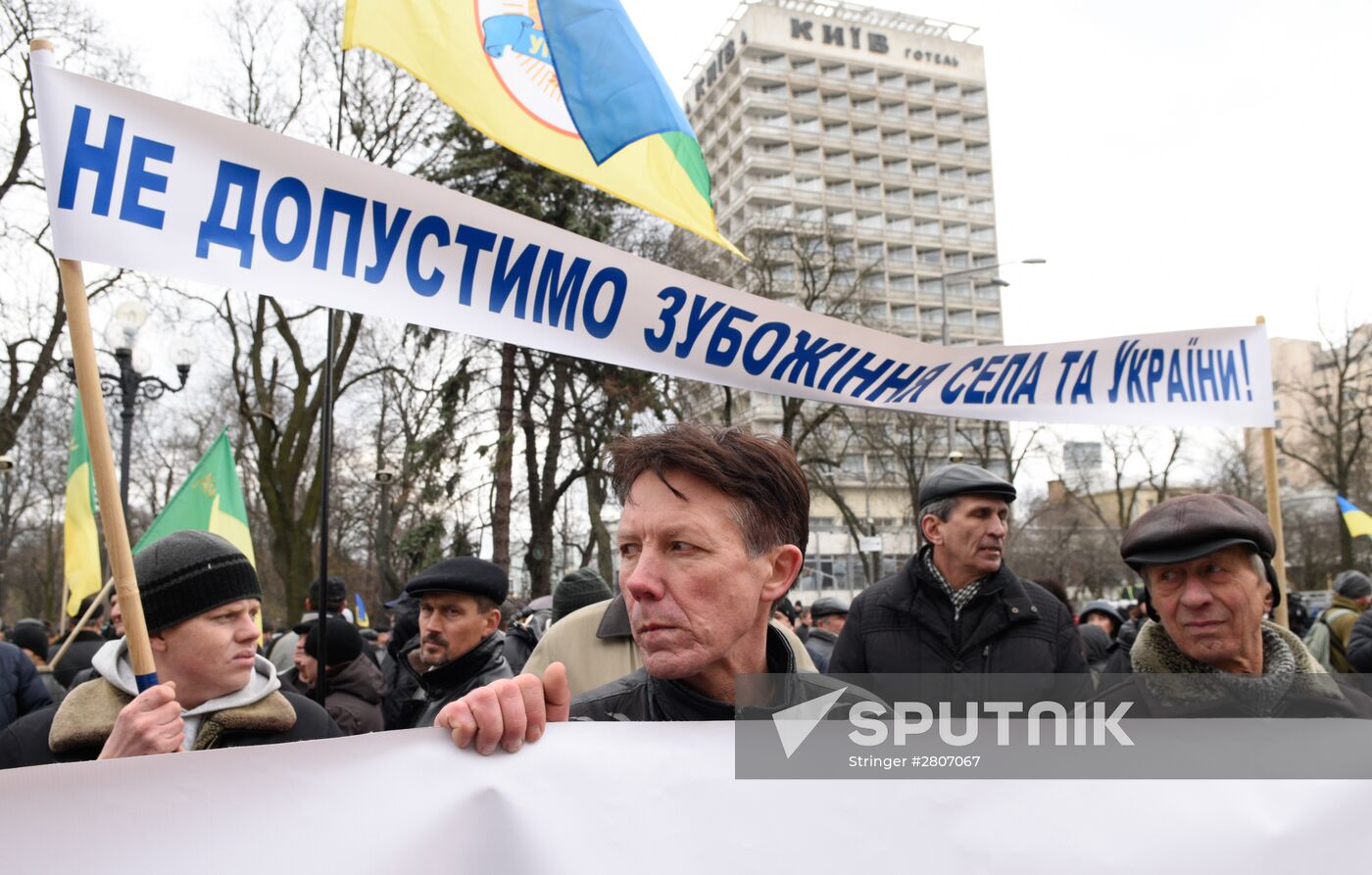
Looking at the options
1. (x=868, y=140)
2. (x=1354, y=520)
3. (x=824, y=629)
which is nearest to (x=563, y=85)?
(x=824, y=629)

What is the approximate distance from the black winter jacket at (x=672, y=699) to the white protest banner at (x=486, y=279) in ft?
3.14

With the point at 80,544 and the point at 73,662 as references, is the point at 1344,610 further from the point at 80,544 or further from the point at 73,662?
the point at 80,544

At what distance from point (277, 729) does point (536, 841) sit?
126 centimetres

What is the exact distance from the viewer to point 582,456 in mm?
21891

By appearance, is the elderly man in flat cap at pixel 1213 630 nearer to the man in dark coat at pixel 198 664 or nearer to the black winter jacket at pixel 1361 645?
the man in dark coat at pixel 198 664

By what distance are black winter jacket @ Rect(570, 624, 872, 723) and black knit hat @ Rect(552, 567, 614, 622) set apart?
2973 millimetres

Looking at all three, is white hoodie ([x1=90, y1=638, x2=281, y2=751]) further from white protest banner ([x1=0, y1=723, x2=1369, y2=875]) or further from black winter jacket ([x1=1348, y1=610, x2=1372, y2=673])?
black winter jacket ([x1=1348, y1=610, x2=1372, y2=673])

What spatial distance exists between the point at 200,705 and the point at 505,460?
54.9 feet

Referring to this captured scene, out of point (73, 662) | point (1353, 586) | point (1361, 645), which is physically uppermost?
point (1353, 586)

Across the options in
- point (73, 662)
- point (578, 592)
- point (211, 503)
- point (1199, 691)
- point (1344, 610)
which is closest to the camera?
point (1199, 691)

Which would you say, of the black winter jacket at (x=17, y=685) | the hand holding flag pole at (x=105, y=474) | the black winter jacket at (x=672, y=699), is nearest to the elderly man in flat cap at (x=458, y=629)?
the black winter jacket at (x=672, y=699)

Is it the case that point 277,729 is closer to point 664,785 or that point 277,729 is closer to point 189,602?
point 189,602

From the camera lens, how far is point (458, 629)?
13.4 ft

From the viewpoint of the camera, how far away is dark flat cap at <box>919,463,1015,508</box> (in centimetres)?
401
